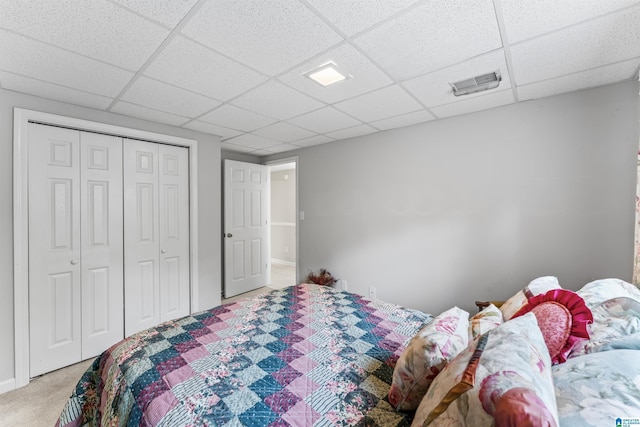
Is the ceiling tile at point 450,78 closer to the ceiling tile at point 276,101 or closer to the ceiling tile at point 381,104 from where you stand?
the ceiling tile at point 381,104

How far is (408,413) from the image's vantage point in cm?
101

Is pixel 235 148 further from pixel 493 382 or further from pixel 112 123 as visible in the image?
pixel 493 382

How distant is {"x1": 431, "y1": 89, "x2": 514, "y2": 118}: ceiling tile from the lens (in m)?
2.21

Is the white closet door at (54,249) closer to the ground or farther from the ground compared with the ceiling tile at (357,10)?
closer to the ground

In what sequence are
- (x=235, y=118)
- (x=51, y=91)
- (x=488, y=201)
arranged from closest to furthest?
(x=51, y=91) → (x=488, y=201) → (x=235, y=118)

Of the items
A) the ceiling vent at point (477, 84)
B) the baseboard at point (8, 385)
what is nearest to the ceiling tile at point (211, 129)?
the ceiling vent at point (477, 84)

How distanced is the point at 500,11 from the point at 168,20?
163 centimetres

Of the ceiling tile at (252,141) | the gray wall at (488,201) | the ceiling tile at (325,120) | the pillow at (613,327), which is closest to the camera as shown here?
the pillow at (613,327)

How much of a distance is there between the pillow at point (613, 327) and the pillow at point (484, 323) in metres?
0.32

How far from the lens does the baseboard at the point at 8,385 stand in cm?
204

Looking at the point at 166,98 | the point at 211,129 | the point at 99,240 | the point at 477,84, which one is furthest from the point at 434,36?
the point at 99,240

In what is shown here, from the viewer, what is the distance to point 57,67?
1.76 m

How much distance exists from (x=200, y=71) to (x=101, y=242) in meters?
1.96

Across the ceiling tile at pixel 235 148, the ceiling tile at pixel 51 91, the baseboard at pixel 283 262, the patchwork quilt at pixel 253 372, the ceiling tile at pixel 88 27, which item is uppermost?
the ceiling tile at pixel 235 148
